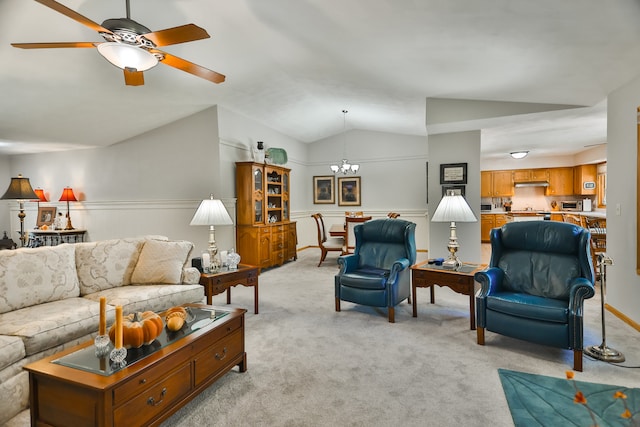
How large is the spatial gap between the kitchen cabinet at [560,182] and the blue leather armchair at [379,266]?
6.68m

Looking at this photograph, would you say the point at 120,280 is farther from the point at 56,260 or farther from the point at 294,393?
the point at 294,393

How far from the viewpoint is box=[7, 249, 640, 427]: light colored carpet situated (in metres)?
2.01

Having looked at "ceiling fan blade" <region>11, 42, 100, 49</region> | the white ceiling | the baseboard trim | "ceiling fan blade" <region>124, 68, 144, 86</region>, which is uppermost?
the white ceiling

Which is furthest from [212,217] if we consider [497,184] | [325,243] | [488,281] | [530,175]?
[530,175]

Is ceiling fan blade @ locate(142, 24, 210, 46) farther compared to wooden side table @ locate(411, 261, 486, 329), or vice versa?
wooden side table @ locate(411, 261, 486, 329)

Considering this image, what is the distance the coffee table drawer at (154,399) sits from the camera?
1.61 m

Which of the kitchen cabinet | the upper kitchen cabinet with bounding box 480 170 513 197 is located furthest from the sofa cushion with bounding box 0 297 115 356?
the kitchen cabinet

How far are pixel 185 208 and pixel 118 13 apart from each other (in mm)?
3216

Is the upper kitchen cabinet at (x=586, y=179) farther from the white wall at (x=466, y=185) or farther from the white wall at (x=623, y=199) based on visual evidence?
the white wall at (x=623, y=199)

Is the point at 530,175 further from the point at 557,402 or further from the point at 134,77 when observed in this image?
the point at 134,77

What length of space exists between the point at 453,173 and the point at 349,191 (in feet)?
11.5

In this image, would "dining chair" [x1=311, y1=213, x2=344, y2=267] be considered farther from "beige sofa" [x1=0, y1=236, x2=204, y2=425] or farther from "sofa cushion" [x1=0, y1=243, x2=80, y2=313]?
"sofa cushion" [x1=0, y1=243, x2=80, y2=313]

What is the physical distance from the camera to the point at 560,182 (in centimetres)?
859

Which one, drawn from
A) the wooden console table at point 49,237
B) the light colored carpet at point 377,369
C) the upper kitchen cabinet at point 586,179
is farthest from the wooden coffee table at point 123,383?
the upper kitchen cabinet at point 586,179
